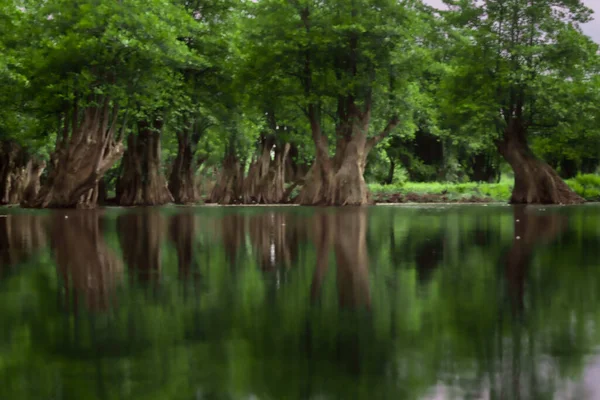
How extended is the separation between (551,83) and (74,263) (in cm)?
3586

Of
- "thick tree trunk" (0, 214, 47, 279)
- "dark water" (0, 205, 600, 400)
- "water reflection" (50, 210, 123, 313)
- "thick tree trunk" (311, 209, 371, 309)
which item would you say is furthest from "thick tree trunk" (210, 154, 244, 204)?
"dark water" (0, 205, 600, 400)

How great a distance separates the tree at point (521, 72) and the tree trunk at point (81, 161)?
19199 millimetres

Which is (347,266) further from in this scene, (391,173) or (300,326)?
(391,173)

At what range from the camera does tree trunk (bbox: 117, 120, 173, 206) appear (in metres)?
44.1

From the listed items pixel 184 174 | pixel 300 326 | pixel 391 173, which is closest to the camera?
pixel 300 326

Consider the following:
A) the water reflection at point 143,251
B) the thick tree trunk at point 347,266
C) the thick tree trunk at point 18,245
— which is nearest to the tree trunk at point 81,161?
the thick tree trunk at point 18,245

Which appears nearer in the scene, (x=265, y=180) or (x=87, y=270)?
(x=87, y=270)

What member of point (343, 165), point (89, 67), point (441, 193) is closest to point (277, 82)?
point (343, 165)

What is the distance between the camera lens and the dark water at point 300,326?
3.42 m

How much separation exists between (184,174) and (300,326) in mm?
46976

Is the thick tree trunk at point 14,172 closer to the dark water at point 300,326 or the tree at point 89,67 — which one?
the tree at point 89,67

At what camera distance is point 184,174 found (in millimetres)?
51125

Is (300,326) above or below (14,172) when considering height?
below

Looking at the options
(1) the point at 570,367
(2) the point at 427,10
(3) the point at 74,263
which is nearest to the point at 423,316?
(1) the point at 570,367
